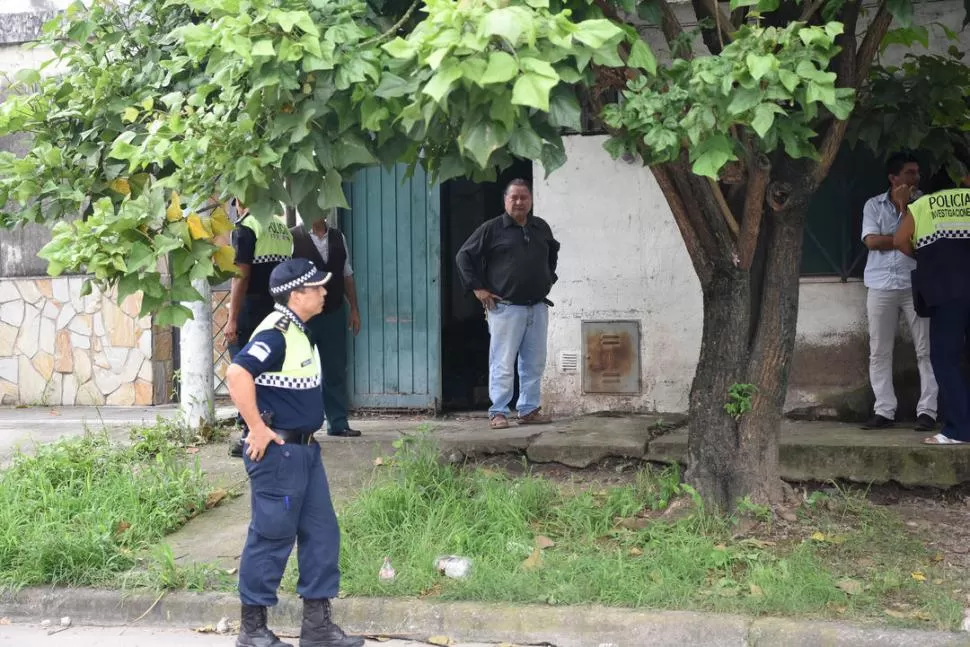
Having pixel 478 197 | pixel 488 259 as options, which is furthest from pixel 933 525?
pixel 478 197

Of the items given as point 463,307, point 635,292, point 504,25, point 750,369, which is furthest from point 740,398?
point 463,307

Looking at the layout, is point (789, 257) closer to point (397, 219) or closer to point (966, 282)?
point (966, 282)

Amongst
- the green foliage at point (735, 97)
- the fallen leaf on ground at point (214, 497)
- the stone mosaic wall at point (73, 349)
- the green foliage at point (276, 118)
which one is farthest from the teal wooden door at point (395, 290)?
the green foliage at point (735, 97)

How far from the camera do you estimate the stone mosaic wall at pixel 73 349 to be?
→ 10305 mm

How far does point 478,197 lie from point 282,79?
723cm

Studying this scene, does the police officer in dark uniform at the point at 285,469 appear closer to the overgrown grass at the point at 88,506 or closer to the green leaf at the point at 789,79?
the overgrown grass at the point at 88,506

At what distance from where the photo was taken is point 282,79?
3904 mm

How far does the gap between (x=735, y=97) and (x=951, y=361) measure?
3.30m

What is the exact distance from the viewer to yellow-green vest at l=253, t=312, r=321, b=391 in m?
4.74

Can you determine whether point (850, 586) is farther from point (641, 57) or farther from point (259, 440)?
point (259, 440)

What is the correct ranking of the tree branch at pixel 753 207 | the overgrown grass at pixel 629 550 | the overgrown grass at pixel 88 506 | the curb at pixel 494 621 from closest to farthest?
the curb at pixel 494 621 < the overgrown grass at pixel 629 550 < the tree branch at pixel 753 207 < the overgrown grass at pixel 88 506

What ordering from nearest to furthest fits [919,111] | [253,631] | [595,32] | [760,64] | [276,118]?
1. [595,32]
2. [760,64]
3. [276,118]
4. [253,631]
5. [919,111]

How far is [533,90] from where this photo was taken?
3.22 meters

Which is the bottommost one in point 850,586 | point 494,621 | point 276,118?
point 494,621
